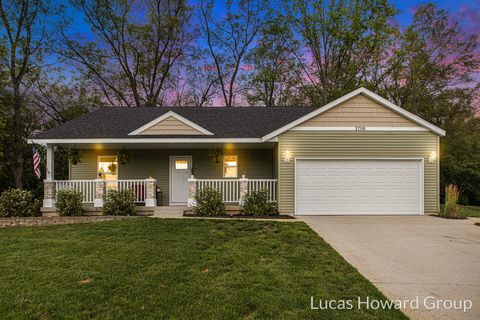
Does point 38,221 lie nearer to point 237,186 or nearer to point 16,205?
point 16,205

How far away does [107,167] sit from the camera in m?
12.4

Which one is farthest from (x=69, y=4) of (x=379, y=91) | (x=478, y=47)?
(x=478, y=47)

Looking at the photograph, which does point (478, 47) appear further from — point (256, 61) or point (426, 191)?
point (426, 191)

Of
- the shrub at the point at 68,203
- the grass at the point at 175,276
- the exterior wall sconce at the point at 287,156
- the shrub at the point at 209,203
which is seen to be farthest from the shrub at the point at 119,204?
the exterior wall sconce at the point at 287,156

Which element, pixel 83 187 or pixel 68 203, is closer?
pixel 68 203

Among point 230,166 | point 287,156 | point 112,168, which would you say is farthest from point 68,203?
point 287,156

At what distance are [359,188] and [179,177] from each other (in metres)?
7.33

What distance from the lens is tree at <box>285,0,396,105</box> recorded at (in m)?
20.4

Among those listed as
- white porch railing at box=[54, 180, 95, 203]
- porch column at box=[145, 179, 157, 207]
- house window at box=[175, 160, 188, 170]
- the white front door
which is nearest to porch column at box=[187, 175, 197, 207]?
porch column at box=[145, 179, 157, 207]

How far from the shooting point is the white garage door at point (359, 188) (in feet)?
33.5

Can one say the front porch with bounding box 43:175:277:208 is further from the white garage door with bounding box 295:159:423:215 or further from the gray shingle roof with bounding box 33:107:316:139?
the gray shingle roof with bounding box 33:107:316:139

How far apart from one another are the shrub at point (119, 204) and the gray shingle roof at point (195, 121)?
7.67ft

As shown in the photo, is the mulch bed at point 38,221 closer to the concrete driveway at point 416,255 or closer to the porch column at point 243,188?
the porch column at point 243,188

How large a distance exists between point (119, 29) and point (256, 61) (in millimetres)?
10693
